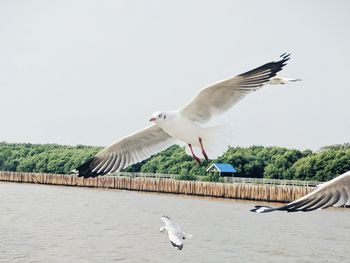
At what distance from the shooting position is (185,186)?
36.6 meters

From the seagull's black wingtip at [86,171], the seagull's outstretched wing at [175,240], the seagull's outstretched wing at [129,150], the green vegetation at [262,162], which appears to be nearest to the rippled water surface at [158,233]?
the green vegetation at [262,162]

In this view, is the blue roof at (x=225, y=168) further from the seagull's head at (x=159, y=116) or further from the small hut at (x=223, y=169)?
the seagull's head at (x=159, y=116)

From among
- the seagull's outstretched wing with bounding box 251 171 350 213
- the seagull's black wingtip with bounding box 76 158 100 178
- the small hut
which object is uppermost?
the small hut

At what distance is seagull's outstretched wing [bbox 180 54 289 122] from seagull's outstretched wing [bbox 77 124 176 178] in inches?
23.4

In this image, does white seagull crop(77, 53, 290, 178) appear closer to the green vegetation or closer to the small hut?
the green vegetation

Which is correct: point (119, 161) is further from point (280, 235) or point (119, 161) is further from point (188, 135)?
point (280, 235)

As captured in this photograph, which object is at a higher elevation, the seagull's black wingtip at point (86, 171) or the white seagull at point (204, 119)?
the white seagull at point (204, 119)

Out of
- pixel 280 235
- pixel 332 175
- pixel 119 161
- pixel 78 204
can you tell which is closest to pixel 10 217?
pixel 78 204

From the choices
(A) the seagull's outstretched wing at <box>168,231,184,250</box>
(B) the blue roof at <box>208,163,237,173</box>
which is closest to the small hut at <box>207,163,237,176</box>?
(B) the blue roof at <box>208,163,237,173</box>

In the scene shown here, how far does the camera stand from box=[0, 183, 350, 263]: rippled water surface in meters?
17.0

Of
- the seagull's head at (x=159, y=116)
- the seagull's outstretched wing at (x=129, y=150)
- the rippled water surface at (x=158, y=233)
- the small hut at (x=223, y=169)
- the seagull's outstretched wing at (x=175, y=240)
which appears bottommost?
the rippled water surface at (x=158, y=233)

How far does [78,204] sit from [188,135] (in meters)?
30.1

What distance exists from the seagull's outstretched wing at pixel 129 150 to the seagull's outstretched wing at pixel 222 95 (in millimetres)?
594

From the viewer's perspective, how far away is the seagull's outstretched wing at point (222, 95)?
4.31m
